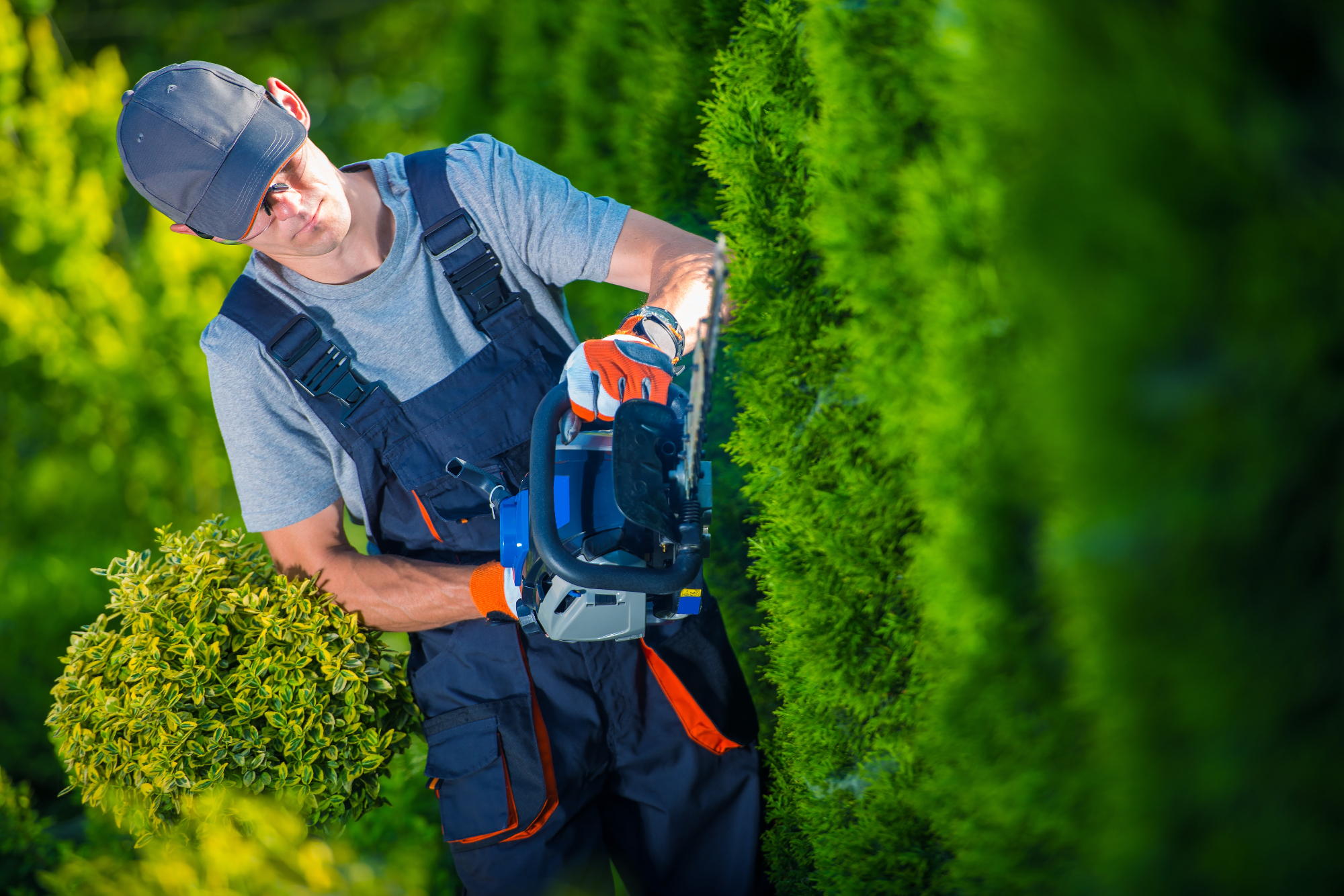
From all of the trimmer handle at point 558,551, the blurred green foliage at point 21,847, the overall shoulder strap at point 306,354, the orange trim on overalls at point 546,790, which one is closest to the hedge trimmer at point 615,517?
the trimmer handle at point 558,551

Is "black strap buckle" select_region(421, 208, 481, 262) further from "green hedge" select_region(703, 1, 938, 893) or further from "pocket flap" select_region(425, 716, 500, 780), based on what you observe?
"pocket flap" select_region(425, 716, 500, 780)

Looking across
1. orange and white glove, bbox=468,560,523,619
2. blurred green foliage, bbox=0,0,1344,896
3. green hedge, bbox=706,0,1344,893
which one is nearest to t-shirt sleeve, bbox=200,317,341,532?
orange and white glove, bbox=468,560,523,619

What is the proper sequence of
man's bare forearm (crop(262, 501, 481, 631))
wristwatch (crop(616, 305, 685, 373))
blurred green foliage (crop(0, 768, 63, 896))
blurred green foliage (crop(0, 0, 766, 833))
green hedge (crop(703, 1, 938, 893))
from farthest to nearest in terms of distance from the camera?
blurred green foliage (crop(0, 0, 766, 833)) → blurred green foliage (crop(0, 768, 63, 896)) → man's bare forearm (crop(262, 501, 481, 631)) → wristwatch (crop(616, 305, 685, 373)) → green hedge (crop(703, 1, 938, 893))

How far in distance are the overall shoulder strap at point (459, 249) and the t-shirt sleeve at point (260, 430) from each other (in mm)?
495

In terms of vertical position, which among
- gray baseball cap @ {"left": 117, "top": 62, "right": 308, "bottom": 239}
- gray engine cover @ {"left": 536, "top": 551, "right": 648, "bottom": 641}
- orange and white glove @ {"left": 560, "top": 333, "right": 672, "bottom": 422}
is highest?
gray baseball cap @ {"left": 117, "top": 62, "right": 308, "bottom": 239}

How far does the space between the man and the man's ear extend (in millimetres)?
12

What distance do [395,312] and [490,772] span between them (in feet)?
3.95

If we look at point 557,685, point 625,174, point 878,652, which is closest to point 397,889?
point 557,685

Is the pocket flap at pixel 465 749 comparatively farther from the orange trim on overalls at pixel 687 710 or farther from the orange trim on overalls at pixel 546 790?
the orange trim on overalls at pixel 687 710

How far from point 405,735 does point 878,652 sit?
132 cm

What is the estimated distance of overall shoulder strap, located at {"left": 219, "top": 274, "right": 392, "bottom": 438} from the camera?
1854 millimetres

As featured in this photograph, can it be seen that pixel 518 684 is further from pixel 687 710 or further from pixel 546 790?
pixel 687 710

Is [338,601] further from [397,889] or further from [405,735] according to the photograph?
[397,889]

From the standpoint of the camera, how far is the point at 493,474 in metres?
1.98
